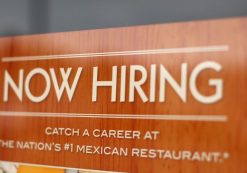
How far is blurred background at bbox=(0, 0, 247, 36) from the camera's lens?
85cm

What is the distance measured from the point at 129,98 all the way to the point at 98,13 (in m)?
0.21

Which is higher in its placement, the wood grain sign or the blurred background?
the blurred background

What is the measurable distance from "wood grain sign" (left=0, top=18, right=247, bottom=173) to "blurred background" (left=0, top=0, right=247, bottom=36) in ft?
0.08

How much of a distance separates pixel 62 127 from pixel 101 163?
126mm

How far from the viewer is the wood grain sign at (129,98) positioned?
809 mm

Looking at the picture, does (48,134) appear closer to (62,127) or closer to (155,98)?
(62,127)

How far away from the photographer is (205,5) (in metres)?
0.86

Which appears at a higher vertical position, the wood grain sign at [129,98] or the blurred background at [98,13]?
the blurred background at [98,13]

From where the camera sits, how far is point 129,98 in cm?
89

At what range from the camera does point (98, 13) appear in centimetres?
97

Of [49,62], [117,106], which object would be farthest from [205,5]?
[49,62]

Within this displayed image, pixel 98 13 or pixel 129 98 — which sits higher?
pixel 98 13

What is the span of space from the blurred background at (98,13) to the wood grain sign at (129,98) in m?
0.02

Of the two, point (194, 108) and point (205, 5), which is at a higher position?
point (205, 5)
